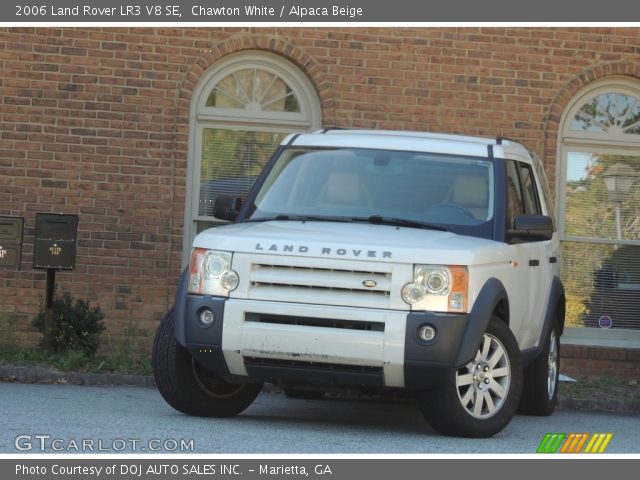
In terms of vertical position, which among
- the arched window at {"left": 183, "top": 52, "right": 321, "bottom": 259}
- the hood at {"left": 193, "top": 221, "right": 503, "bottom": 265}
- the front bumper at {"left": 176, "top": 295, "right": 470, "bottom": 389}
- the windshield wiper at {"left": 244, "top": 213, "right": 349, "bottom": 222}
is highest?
the arched window at {"left": 183, "top": 52, "right": 321, "bottom": 259}

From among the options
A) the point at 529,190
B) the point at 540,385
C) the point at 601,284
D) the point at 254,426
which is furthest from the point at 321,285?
the point at 601,284

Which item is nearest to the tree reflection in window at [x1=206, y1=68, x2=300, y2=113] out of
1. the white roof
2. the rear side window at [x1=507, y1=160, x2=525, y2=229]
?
the white roof

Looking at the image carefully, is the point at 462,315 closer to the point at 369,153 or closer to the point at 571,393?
the point at 369,153

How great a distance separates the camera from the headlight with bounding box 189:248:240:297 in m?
8.48

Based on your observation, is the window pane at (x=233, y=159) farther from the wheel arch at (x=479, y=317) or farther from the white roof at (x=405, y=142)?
the wheel arch at (x=479, y=317)

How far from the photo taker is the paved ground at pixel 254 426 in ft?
25.1

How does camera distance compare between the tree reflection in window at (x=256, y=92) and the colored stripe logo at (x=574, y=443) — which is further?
the tree reflection in window at (x=256, y=92)

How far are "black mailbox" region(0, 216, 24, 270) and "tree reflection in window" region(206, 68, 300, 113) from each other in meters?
2.81

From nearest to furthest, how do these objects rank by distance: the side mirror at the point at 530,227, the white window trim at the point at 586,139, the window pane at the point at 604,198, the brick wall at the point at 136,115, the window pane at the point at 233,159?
1. the side mirror at the point at 530,227
2. the brick wall at the point at 136,115
3. the window pane at the point at 233,159
4. the white window trim at the point at 586,139
5. the window pane at the point at 604,198

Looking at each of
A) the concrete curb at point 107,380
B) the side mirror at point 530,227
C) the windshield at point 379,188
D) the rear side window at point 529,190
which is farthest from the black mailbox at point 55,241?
the side mirror at point 530,227

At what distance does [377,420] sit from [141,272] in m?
5.01

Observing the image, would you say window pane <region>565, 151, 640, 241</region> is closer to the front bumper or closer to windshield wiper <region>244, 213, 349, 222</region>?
windshield wiper <region>244, 213, 349, 222</region>

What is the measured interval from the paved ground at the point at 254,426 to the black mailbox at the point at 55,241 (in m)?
1.49

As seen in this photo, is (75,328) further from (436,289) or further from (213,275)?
(436,289)
